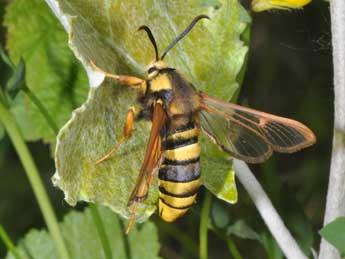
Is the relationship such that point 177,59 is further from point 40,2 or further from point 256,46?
point 256,46

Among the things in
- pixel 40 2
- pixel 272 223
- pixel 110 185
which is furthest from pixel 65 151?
pixel 40 2

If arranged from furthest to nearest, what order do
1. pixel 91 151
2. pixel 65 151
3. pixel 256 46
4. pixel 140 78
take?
pixel 256 46, pixel 140 78, pixel 91 151, pixel 65 151

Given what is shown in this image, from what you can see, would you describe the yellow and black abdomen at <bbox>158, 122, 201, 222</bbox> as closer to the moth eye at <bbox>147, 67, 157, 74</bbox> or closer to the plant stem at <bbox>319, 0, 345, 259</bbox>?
the moth eye at <bbox>147, 67, 157, 74</bbox>

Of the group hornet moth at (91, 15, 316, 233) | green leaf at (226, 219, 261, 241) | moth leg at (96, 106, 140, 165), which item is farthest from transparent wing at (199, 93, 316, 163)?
green leaf at (226, 219, 261, 241)

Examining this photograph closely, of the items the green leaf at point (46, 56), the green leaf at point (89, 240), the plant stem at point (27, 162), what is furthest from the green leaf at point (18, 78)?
the green leaf at point (89, 240)

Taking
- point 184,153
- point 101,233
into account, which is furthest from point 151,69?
point 101,233
